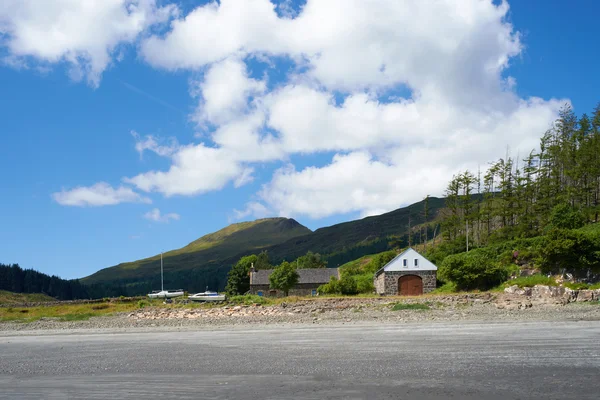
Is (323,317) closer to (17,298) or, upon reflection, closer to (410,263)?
(410,263)

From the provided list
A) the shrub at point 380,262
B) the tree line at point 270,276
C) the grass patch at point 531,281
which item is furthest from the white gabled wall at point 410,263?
the tree line at point 270,276

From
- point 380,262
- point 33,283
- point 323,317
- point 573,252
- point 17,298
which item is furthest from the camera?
point 33,283

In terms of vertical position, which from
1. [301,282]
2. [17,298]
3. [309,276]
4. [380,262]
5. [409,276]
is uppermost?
[380,262]

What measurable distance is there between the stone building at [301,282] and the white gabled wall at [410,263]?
62.7 ft

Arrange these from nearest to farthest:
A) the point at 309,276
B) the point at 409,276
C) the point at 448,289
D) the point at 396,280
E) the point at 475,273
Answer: the point at 475,273 < the point at 448,289 < the point at 409,276 < the point at 396,280 < the point at 309,276

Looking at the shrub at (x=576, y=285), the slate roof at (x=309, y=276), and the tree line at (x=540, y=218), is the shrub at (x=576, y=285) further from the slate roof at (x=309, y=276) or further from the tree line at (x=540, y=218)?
the slate roof at (x=309, y=276)

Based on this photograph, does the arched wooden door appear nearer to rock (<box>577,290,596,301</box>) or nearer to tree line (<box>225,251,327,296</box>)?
tree line (<box>225,251,327,296</box>)

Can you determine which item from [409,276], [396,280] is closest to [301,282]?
[396,280]

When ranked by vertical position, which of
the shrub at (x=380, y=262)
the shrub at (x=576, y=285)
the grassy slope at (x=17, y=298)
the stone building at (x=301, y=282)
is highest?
the shrub at (x=380, y=262)

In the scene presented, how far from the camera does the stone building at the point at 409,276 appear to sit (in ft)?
196

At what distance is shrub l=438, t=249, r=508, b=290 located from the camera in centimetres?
4709

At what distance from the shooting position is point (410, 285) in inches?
2363

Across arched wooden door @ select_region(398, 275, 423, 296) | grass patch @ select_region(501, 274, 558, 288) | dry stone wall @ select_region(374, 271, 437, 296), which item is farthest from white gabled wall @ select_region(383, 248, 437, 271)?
grass patch @ select_region(501, 274, 558, 288)

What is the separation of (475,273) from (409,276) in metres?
13.4
